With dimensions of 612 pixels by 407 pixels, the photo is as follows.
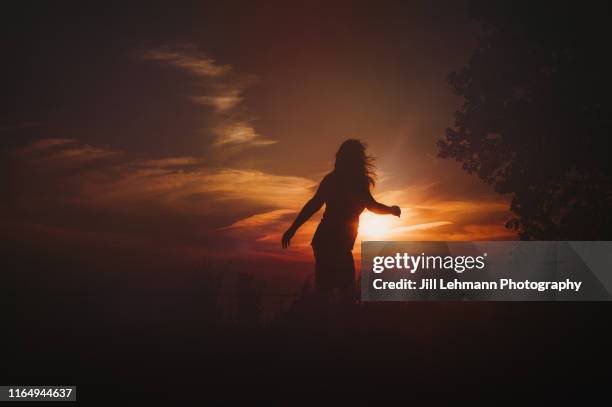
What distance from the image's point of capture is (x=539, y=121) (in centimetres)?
1781

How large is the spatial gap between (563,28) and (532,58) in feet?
3.74

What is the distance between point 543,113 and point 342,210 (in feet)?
34.0

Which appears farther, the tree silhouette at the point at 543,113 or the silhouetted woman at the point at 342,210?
the tree silhouette at the point at 543,113

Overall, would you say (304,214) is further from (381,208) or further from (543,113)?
(543,113)

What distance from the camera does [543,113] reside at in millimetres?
17703

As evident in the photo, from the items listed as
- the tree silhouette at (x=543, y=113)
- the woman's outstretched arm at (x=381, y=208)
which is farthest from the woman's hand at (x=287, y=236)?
the tree silhouette at (x=543, y=113)

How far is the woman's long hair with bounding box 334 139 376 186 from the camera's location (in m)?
9.87

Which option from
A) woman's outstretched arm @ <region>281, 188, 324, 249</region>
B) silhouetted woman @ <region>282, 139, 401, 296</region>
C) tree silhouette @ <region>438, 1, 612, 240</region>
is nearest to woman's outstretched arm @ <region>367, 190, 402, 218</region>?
silhouetted woman @ <region>282, 139, 401, 296</region>

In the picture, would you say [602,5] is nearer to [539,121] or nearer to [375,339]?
[539,121]

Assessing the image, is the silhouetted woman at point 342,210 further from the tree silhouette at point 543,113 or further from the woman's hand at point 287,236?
the tree silhouette at point 543,113

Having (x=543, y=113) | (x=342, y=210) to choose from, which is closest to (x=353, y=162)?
(x=342, y=210)

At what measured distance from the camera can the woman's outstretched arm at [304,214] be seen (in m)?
10.1

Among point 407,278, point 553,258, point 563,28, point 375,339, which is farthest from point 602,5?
point 375,339

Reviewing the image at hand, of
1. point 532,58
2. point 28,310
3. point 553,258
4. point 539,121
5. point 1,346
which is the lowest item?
point 1,346
